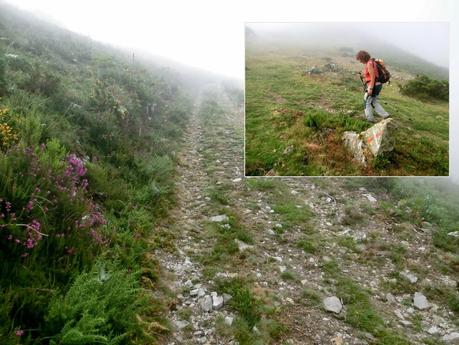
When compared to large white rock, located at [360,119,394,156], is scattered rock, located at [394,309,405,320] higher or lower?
lower

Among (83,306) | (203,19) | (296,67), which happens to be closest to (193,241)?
(83,306)

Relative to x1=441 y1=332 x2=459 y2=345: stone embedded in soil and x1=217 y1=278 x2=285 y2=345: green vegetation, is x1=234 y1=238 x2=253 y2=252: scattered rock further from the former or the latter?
x1=441 y1=332 x2=459 y2=345: stone embedded in soil

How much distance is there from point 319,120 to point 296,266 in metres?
2.83

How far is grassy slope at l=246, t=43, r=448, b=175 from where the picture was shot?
288 inches

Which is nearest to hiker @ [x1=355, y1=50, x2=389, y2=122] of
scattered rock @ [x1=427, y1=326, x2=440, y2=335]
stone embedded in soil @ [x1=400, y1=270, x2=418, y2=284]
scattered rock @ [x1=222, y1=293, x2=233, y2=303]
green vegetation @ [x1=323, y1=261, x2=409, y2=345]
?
stone embedded in soil @ [x1=400, y1=270, x2=418, y2=284]

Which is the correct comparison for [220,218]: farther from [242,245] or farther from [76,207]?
[76,207]

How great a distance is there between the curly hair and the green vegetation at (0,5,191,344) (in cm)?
421

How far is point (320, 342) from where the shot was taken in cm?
480

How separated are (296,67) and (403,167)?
Result: 270cm

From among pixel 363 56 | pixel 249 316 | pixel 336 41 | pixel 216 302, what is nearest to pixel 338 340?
pixel 249 316

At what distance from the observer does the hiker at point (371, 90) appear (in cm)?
720

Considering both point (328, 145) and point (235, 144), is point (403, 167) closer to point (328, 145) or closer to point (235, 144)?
point (328, 145)

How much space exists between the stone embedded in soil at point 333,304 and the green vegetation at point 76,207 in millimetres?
2240

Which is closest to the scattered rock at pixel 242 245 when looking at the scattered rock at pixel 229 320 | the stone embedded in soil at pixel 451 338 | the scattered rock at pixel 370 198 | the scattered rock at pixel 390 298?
the scattered rock at pixel 229 320
